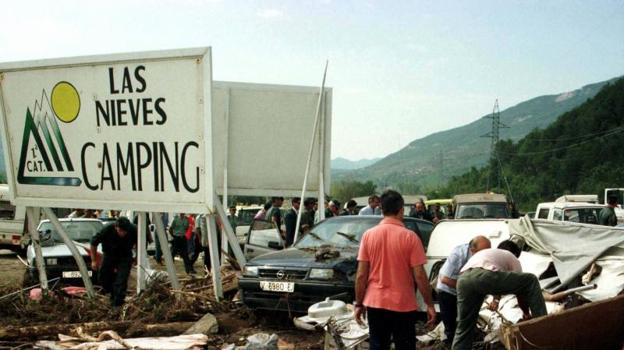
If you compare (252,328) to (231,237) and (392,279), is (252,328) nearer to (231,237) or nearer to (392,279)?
(231,237)

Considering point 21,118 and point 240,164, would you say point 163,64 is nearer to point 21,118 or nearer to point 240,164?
point 21,118

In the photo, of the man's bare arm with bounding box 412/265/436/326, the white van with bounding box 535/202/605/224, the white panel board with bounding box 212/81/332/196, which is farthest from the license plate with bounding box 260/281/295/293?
the white van with bounding box 535/202/605/224

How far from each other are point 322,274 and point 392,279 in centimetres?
328

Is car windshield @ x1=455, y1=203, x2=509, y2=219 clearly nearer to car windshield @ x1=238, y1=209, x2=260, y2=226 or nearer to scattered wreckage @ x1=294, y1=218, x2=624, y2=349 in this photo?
car windshield @ x1=238, y1=209, x2=260, y2=226

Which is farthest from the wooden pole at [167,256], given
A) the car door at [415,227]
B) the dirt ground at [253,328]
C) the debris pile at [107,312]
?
the car door at [415,227]

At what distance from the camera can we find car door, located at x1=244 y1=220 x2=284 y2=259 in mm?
11953

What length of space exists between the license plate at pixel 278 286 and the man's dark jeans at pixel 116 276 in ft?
8.48

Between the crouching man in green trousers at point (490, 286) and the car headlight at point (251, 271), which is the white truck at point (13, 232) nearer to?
the car headlight at point (251, 271)

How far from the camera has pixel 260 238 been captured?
40.0 feet

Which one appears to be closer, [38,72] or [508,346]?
[508,346]

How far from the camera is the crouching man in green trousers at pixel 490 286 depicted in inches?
216

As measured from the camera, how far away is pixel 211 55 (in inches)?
351

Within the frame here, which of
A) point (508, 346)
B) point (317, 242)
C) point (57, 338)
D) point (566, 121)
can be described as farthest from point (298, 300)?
point (566, 121)

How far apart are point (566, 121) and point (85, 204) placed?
92.6m
